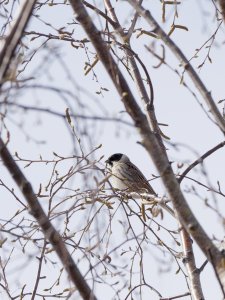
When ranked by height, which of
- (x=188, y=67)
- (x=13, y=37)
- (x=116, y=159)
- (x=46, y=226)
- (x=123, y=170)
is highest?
(x=116, y=159)

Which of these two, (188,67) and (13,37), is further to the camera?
(188,67)

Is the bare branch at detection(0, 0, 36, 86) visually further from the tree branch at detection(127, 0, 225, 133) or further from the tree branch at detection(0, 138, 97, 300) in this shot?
the tree branch at detection(127, 0, 225, 133)

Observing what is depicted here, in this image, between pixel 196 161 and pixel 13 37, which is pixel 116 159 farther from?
pixel 13 37

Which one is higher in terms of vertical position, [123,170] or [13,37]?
[123,170]

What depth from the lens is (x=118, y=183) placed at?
25.3 ft

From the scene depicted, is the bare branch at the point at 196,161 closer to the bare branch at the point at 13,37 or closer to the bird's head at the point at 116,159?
the bare branch at the point at 13,37

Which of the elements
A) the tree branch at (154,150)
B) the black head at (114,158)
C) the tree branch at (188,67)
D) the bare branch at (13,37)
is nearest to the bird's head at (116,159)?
the black head at (114,158)

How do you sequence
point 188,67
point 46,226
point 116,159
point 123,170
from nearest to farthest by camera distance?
1. point 46,226
2. point 188,67
3. point 123,170
4. point 116,159

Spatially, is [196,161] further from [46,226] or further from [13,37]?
[13,37]

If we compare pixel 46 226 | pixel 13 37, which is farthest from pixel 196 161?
pixel 13 37

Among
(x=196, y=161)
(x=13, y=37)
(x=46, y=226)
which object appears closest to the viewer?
(x=13, y=37)

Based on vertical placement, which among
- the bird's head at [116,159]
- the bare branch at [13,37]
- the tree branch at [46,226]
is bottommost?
the tree branch at [46,226]

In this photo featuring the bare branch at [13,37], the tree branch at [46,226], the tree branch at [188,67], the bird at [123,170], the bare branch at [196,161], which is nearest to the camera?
the bare branch at [13,37]

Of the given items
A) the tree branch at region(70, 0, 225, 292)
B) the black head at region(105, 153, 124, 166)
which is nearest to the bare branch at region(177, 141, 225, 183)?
the tree branch at region(70, 0, 225, 292)
